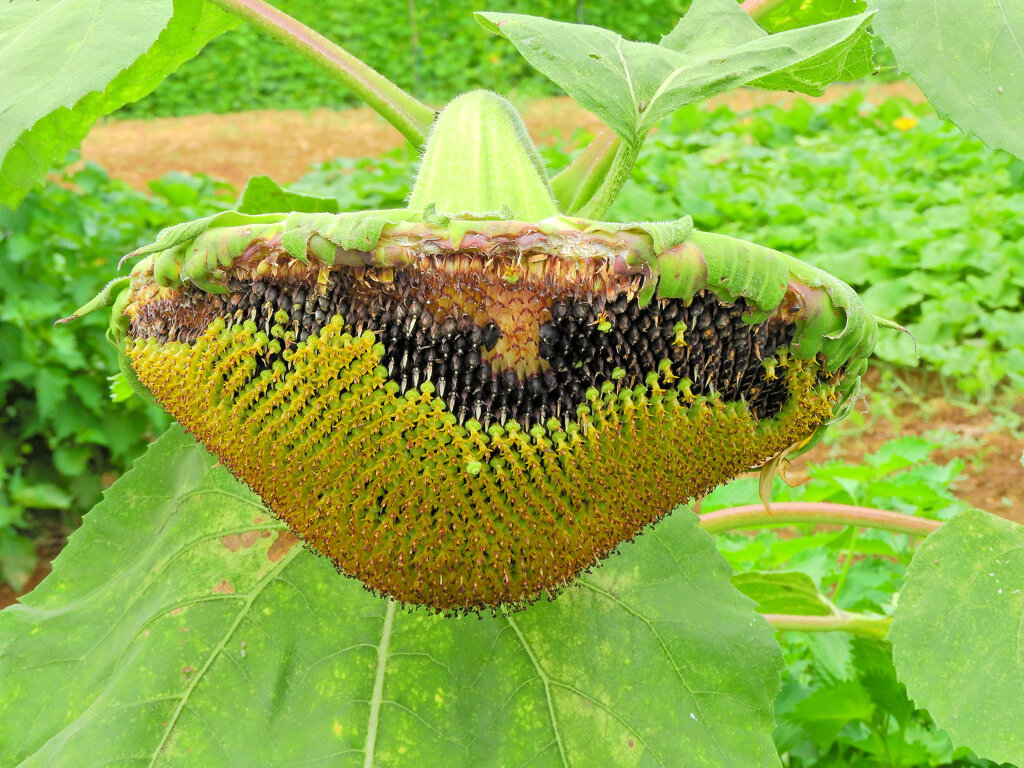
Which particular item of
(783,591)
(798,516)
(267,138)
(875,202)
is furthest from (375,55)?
(798,516)

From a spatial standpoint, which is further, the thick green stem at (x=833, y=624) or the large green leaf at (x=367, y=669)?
the thick green stem at (x=833, y=624)

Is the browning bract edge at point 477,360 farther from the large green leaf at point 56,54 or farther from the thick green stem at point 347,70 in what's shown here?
the thick green stem at point 347,70

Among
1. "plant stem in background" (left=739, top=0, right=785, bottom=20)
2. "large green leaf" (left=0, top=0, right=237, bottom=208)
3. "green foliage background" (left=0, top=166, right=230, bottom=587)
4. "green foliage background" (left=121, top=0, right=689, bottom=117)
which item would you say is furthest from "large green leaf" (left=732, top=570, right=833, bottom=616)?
"green foliage background" (left=121, top=0, right=689, bottom=117)

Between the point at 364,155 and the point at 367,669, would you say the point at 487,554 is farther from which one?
the point at 364,155

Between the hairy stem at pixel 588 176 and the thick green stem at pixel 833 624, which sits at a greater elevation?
the hairy stem at pixel 588 176

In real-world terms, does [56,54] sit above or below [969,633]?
above

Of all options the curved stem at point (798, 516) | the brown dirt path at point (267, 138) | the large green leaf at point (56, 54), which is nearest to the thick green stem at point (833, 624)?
the curved stem at point (798, 516)

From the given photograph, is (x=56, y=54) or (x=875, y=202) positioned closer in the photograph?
(x=56, y=54)

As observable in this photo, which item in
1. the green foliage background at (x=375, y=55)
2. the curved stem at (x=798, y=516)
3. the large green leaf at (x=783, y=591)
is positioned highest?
the curved stem at (x=798, y=516)
